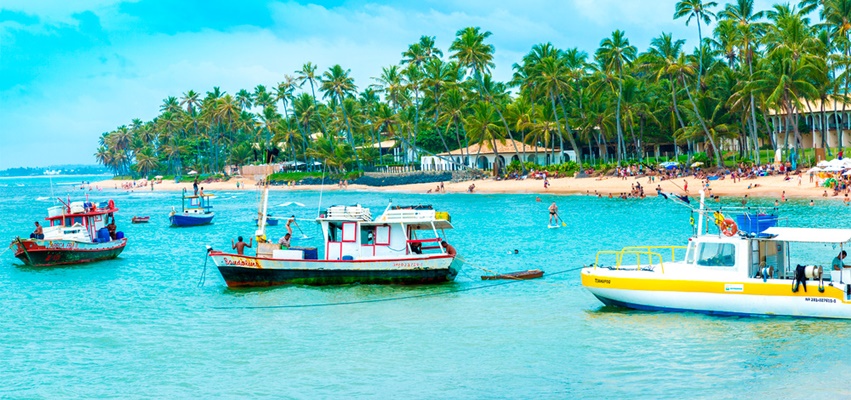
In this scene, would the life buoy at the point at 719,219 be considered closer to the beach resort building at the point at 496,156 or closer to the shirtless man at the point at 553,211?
the shirtless man at the point at 553,211

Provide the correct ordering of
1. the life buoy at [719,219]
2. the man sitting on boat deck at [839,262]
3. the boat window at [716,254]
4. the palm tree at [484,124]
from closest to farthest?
the man sitting on boat deck at [839,262]
the boat window at [716,254]
the life buoy at [719,219]
the palm tree at [484,124]

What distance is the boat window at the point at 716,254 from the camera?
2438 centimetres

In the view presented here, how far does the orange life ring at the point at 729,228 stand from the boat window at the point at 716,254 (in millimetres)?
399

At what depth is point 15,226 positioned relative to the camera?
277ft

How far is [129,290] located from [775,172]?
60703 millimetres

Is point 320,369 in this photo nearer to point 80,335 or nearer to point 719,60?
point 80,335

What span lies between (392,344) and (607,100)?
84962 mm

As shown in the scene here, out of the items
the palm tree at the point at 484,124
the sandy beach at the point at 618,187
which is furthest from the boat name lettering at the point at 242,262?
the palm tree at the point at 484,124

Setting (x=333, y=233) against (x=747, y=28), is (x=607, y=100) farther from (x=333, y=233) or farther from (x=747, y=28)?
(x=333, y=233)

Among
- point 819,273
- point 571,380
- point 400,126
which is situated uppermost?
point 400,126

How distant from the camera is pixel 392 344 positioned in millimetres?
24375

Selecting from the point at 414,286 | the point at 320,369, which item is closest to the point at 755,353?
the point at 320,369

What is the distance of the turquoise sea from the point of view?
66.2ft

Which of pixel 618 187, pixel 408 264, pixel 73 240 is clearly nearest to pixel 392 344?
pixel 408 264
